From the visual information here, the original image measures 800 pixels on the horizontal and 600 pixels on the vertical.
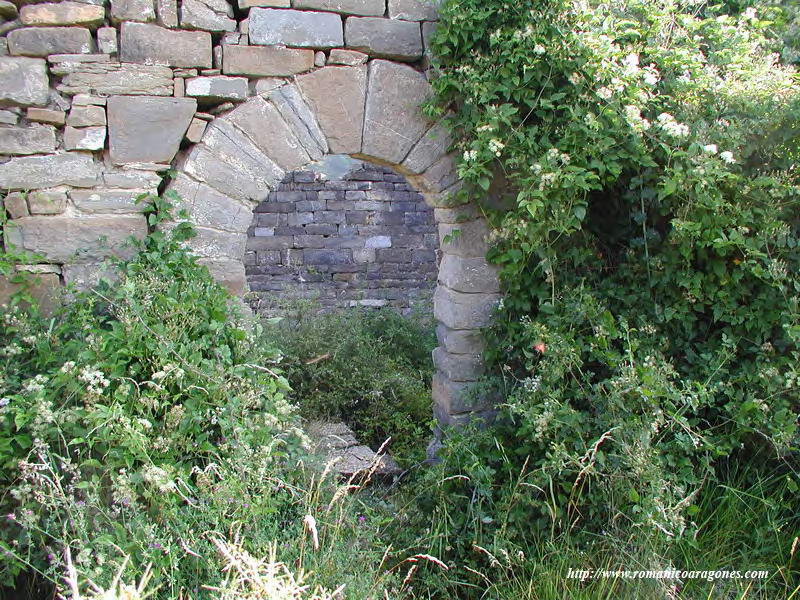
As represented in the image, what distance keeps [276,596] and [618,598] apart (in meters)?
1.49

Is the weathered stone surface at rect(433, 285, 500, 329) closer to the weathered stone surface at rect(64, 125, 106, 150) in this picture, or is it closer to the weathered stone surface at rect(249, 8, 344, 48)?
the weathered stone surface at rect(249, 8, 344, 48)

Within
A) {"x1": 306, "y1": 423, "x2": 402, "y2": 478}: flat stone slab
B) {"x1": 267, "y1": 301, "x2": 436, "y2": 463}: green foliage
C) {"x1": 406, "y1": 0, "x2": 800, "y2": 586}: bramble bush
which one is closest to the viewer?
{"x1": 406, "y1": 0, "x2": 800, "y2": 586}: bramble bush

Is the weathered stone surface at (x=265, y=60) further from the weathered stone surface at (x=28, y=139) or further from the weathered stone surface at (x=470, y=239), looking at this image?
the weathered stone surface at (x=470, y=239)

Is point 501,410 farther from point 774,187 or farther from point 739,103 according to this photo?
point 739,103

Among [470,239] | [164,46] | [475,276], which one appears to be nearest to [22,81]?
[164,46]

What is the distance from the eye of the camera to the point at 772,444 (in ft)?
9.69

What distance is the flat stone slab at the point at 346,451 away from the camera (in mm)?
3942

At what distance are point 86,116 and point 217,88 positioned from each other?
0.63 metres

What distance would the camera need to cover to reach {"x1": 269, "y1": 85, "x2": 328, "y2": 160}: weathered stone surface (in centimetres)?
332

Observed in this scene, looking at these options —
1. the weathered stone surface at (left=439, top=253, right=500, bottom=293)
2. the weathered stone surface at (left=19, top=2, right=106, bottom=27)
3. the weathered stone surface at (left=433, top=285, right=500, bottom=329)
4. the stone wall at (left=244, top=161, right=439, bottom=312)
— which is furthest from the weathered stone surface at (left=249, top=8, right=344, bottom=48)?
the stone wall at (left=244, top=161, right=439, bottom=312)

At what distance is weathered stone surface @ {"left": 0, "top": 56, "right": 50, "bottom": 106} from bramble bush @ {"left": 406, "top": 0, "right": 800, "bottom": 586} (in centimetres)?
189

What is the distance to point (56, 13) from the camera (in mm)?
3027

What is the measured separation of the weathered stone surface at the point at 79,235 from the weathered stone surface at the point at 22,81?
55 centimetres

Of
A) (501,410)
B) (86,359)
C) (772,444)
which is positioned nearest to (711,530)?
(772,444)
